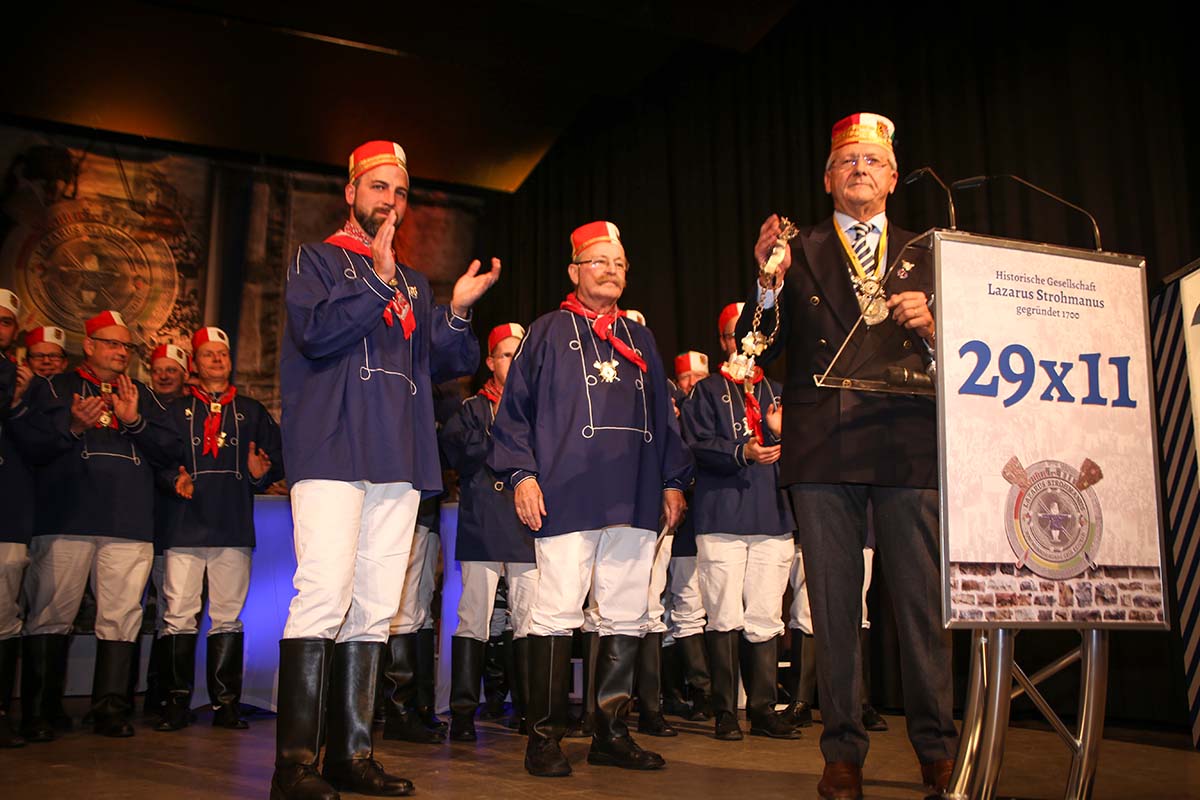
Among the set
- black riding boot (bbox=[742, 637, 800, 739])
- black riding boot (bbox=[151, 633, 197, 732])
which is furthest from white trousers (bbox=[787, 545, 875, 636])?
black riding boot (bbox=[151, 633, 197, 732])

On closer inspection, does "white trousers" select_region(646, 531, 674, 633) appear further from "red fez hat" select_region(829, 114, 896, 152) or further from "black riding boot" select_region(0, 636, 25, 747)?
"black riding boot" select_region(0, 636, 25, 747)

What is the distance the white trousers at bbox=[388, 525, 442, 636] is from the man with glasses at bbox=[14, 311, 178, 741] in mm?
1305

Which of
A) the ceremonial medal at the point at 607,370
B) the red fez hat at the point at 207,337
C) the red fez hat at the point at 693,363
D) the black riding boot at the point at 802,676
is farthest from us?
the red fez hat at the point at 693,363

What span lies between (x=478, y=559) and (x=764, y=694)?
4.87 ft

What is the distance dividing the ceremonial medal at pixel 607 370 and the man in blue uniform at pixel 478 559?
0.91 meters

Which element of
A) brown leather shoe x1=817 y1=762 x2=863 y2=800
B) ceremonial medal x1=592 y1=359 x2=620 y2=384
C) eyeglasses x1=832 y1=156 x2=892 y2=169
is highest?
eyeglasses x1=832 y1=156 x2=892 y2=169

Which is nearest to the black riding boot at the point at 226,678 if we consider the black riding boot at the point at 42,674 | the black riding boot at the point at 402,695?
the black riding boot at the point at 42,674

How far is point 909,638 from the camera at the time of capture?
2840 millimetres

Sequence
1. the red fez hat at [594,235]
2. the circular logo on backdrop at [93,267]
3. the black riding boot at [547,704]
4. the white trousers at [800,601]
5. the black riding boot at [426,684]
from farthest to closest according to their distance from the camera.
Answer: the circular logo on backdrop at [93,267], the white trousers at [800,601], the black riding boot at [426,684], the red fez hat at [594,235], the black riding boot at [547,704]

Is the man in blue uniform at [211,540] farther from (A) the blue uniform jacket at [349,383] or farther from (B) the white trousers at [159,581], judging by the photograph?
(A) the blue uniform jacket at [349,383]

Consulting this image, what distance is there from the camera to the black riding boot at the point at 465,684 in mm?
4480

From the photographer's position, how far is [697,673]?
5102 mm

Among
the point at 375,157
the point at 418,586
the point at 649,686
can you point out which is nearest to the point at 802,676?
the point at 649,686

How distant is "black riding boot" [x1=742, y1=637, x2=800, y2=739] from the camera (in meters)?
4.44
